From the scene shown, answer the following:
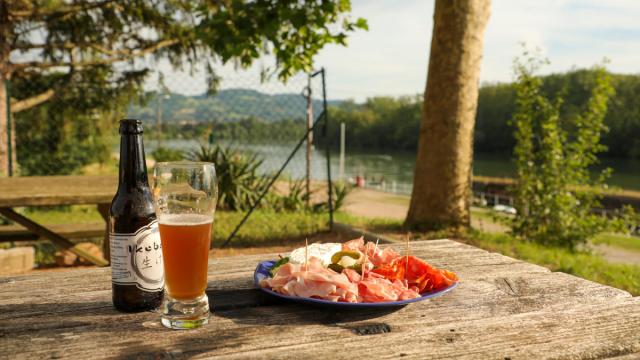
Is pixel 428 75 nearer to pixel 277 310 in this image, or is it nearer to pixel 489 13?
pixel 489 13

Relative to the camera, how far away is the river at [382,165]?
9156 mm

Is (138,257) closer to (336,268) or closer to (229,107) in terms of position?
(336,268)

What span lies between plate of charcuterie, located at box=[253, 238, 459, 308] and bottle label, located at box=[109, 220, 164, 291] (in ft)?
0.93

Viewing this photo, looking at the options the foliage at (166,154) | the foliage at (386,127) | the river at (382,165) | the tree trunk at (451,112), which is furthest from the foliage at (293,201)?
the foliage at (386,127)

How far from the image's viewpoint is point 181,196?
43.9 inches

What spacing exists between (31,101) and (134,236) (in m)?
9.62

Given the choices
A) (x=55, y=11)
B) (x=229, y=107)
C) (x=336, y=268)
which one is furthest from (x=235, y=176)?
(x=336, y=268)

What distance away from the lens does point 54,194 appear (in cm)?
349

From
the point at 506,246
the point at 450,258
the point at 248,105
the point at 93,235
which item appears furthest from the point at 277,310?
the point at 248,105

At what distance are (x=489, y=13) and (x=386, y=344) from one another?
5.26m

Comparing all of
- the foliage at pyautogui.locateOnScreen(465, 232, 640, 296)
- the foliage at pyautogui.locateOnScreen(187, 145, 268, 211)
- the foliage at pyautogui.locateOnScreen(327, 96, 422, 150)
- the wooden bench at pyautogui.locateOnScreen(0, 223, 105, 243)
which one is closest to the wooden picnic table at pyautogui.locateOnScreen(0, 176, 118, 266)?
the wooden bench at pyautogui.locateOnScreen(0, 223, 105, 243)

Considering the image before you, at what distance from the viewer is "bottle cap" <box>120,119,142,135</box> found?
3.82 ft

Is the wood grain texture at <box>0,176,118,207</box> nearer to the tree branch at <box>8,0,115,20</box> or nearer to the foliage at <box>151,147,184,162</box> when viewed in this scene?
the tree branch at <box>8,0,115,20</box>

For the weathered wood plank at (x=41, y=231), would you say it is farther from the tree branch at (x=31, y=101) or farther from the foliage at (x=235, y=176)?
the tree branch at (x=31, y=101)
